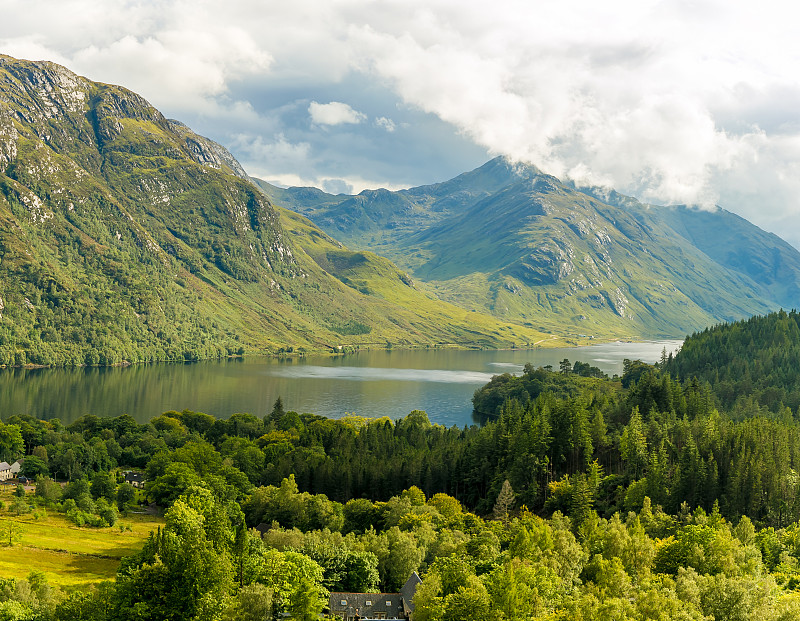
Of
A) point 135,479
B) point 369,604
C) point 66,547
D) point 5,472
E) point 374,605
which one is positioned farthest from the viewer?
point 5,472

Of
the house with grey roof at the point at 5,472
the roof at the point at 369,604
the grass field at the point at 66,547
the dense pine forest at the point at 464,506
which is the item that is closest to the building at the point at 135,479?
the dense pine forest at the point at 464,506

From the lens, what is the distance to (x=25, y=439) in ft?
458

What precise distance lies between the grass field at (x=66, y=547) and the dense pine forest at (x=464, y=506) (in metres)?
2.93

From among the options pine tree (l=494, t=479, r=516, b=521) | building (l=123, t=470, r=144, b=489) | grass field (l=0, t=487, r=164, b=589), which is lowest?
grass field (l=0, t=487, r=164, b=589)

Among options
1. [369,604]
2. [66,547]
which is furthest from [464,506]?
[66,547]

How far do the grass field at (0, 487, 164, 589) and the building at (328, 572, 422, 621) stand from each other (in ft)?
103

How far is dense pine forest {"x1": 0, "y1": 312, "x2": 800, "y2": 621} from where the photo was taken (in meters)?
52.3

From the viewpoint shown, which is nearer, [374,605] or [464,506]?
[374,605]

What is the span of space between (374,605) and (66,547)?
4960 cm

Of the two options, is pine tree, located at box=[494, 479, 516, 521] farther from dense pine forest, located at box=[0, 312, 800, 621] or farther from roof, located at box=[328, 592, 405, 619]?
roof, located at box=[328, 592, 405, 619]

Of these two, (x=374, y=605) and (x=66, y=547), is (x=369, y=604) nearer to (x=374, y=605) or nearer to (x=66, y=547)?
(x=374, y=605)

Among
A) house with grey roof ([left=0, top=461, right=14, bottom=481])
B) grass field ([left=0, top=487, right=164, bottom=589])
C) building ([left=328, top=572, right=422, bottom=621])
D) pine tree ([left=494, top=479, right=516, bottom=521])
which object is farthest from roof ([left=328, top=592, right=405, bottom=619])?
house with grey roof ([left=0, top=461, right=14, bottom=481])

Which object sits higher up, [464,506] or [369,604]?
[369,604]

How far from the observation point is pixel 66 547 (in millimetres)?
89688
